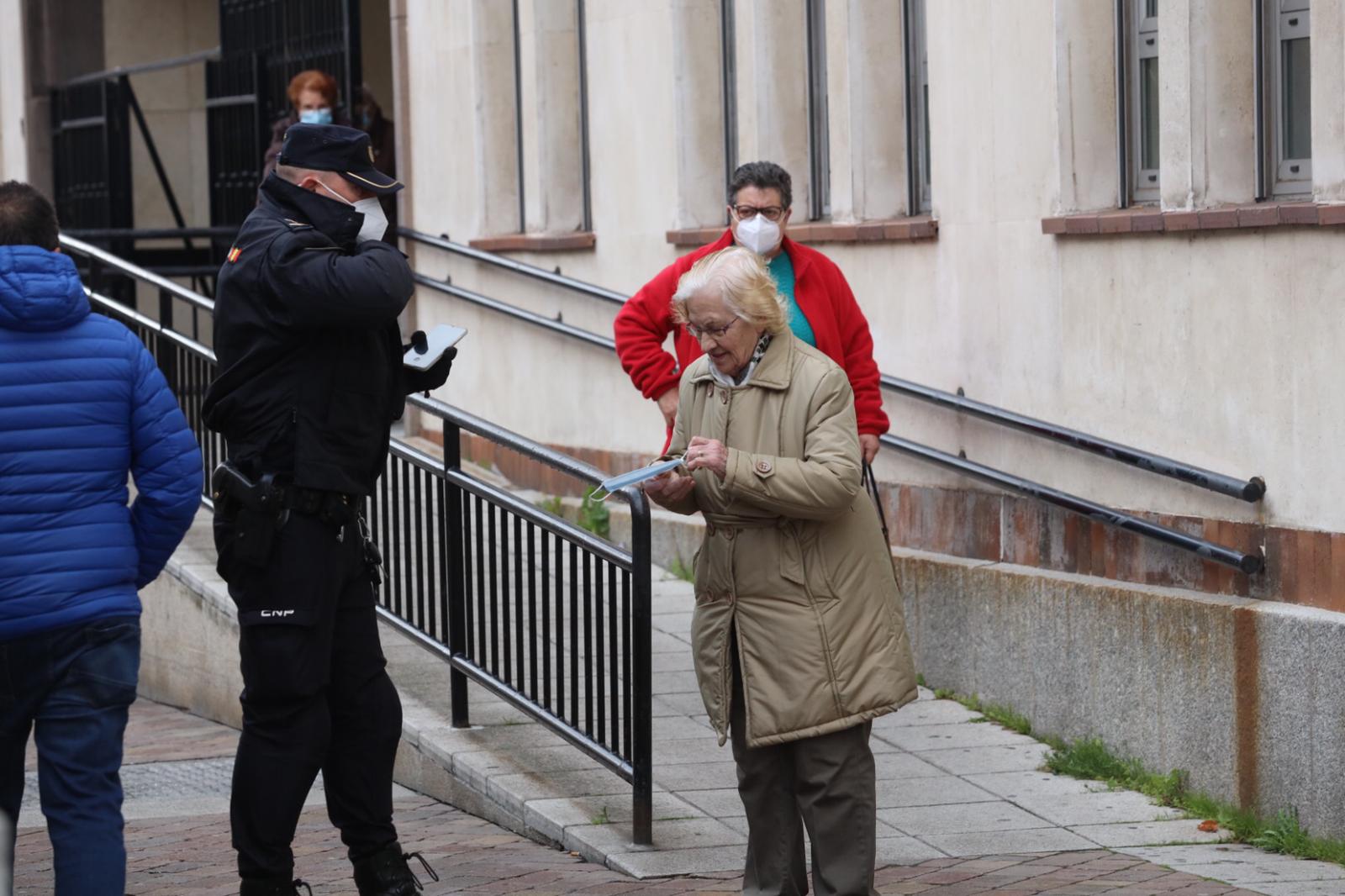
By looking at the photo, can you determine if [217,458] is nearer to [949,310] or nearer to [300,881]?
[949,310]

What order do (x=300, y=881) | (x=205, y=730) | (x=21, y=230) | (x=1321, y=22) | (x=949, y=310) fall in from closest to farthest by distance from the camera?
(x=21, y=230)
(x=300, y=881)
(x=1321, y=22)
(x=949, y=310)
(x=205, y=730)

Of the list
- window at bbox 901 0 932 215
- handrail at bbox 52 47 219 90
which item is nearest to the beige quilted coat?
window at bbox 901 0 932 215

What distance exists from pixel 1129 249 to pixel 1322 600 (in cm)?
149

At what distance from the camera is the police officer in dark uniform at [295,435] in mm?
5355

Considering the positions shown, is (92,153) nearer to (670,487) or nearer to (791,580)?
(670,487)

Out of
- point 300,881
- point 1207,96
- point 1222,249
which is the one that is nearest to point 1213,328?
point 1222,249

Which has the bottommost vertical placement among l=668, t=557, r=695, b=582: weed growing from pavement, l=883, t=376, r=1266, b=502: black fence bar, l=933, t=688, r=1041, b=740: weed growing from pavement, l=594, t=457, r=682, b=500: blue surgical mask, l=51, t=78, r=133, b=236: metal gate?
l=933, t=688, r=1041, b=740: weed growing from pavement

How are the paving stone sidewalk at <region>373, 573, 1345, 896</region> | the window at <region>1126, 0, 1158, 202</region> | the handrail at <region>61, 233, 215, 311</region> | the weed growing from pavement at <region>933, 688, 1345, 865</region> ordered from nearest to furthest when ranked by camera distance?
1. the paving stone sidewalk at <region>373, 573, 1345, 896</region>
2. the weed growing from pavement at <region>933, 688, 1345, 865</region>
3. the window at <region>1126, 0, 1158, 202</region>
4. the handrail at <region>61, 233, 215, 311</region>

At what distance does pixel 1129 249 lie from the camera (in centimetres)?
741

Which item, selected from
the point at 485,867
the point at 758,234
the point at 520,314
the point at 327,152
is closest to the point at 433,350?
the point at 327,152

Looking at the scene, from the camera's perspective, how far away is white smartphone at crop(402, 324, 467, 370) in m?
5.62

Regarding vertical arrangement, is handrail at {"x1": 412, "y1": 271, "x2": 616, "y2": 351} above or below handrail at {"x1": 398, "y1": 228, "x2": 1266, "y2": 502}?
above

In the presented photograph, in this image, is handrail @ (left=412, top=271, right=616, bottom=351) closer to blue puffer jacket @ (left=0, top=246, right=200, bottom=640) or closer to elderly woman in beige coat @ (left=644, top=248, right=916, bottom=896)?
elderly woman in beige coat @ (left=644, top=248, right=916, bottom=896)

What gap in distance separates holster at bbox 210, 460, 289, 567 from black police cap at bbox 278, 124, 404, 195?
0.78m
